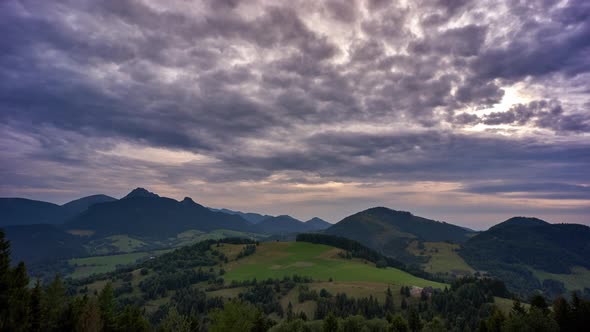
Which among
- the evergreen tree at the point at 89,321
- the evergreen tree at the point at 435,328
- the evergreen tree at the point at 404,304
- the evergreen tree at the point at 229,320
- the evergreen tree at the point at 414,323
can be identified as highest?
the evergreen tree at the point at 89,321

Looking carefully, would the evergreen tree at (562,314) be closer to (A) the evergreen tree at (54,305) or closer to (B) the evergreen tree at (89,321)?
(B) the evergreen tree at (89,321)

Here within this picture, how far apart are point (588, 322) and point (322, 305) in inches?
4916

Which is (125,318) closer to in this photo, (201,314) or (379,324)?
(379,324)

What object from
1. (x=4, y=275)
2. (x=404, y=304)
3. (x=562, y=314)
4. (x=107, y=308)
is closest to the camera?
(x=4, y=275)

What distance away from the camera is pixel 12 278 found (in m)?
43.3

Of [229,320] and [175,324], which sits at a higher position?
[229,320]

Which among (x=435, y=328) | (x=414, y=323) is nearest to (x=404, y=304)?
(x=414, y=323)

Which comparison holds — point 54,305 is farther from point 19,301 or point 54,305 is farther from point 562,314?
point 562,314

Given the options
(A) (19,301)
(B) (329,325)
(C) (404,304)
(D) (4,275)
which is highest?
(D) (4,275)

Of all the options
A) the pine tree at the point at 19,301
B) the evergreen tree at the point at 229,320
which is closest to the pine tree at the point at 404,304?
the evergreen tree at the point at 229,320

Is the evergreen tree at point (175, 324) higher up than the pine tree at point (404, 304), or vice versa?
the evergreen tree at point (175, 324)

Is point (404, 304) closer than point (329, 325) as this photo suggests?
No

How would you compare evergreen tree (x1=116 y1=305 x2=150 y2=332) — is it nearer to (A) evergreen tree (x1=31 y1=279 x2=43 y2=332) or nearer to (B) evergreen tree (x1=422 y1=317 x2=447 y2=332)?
(A) evergreen tree (x1=31 y1=279 x2=43 y2=332)

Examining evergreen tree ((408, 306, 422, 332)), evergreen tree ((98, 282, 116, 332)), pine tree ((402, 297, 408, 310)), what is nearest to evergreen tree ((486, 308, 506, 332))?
evergreen tree ((408, 306, 422, 332))
